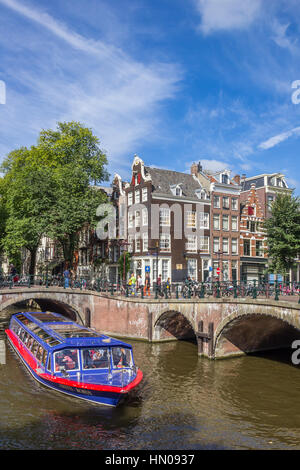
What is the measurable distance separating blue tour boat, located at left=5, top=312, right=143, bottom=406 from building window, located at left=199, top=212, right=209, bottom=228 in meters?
28.3

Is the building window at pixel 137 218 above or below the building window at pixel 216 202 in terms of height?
below

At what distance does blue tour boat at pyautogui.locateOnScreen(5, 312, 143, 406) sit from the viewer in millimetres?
15094

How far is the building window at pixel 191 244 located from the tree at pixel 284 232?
11979 millimetres

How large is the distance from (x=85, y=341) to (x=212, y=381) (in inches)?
266

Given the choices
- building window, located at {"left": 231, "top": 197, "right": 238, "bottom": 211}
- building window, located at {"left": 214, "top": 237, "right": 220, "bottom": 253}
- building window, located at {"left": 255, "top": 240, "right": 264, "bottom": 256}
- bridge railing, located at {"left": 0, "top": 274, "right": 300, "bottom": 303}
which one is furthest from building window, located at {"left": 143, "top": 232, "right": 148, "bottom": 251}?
building window, located at {"left": 255, "top": 240, "right": 264, "bottom": 256}

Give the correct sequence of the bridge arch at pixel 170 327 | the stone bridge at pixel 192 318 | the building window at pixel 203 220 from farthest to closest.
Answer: the building window at pixel 203 220 → the bridge arch at pixel 170 327 → the stone bridge at pixel 192 318

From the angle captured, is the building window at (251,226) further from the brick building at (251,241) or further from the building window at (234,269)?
the building window at (234,269)

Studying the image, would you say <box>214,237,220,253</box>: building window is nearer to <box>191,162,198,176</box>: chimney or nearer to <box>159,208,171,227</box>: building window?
<box>159,208,171,227</box>: building window

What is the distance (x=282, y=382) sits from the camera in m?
19.2

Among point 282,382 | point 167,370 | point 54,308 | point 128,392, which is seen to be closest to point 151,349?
point 167,370

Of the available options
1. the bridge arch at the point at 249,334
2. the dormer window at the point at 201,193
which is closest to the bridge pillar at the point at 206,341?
the bridge arch at the point at 249,334

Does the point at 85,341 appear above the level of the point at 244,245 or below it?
below

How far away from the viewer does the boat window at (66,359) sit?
1623 cm

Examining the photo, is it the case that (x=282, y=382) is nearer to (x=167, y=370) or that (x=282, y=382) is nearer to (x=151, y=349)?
(x=167, y=370)
